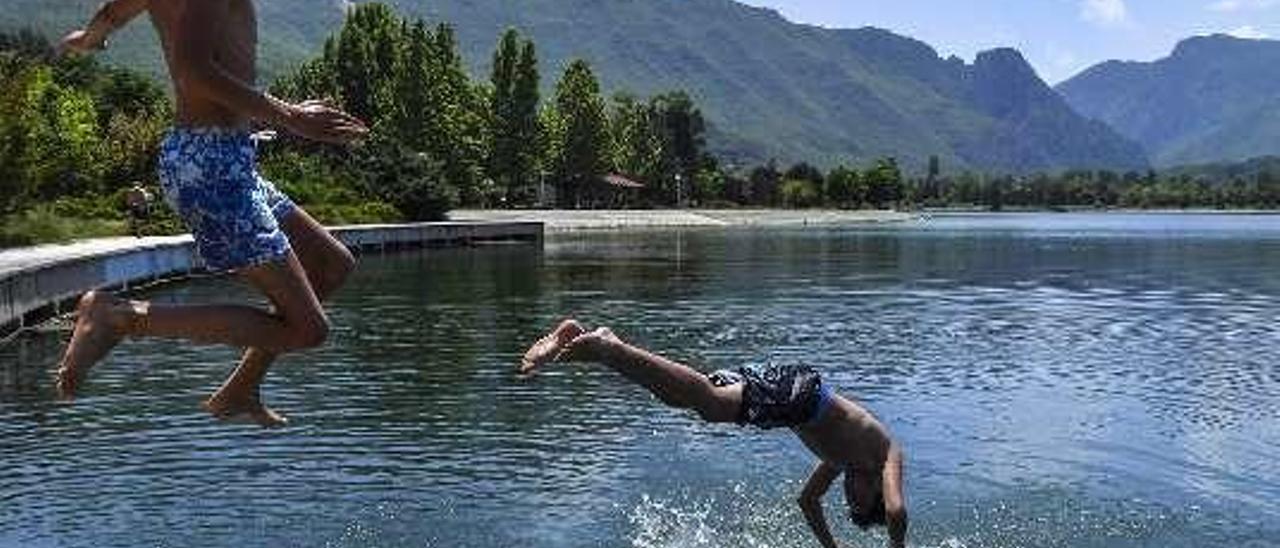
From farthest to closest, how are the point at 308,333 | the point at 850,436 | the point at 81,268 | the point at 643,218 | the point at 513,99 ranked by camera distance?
the point at 643,218
the point at 513,99
the point at 81,268
the point at 850,436
the point at 308,333

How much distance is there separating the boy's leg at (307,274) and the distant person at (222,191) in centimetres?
37

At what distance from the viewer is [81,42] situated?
10062 mm

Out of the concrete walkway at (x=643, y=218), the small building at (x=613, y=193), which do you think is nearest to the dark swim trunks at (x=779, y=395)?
the concrete walkway at (x=643, y=218)

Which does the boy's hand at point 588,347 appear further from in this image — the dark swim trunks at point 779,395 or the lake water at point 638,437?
the lake water at point 638,437

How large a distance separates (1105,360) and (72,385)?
29447mm

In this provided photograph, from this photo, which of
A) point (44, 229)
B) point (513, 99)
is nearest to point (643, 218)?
point (513, 99)

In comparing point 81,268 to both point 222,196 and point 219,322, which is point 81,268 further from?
point 222,196

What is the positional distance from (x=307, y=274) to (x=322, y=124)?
4.49 ft

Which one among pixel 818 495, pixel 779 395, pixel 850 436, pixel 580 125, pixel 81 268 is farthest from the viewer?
pixel 580 125

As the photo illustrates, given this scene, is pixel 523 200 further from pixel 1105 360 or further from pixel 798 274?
pixel 1105 360

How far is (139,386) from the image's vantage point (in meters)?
28.8

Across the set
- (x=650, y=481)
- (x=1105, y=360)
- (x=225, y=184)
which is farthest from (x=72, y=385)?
(x=1105, y=360)

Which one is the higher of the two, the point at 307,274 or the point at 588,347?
the point at 307,274

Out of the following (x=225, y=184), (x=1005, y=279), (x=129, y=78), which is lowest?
(x=1005, y=279)
